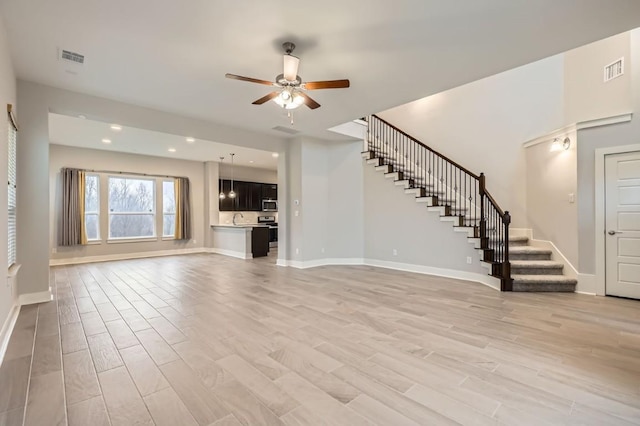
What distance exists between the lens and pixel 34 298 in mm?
3930

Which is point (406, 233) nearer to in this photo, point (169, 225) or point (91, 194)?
point (169, 225)

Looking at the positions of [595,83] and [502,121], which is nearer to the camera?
[595,83]

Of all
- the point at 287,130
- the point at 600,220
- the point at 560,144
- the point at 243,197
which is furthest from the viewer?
the point at 243,197

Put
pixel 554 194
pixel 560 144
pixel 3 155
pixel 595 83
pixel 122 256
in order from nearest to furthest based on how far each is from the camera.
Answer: pixel 3 155
pixel 595 83
pixel 560 144
pixel 554 194
pixel 122 256

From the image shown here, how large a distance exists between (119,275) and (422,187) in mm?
6447

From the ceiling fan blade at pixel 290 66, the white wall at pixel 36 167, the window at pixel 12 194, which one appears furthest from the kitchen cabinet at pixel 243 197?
the ceiling fan blade at pixel 290 66

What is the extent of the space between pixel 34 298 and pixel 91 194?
15.6 feet

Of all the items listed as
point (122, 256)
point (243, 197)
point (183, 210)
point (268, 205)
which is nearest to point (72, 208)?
point (122, 256)

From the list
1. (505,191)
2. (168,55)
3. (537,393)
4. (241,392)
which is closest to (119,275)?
(168,55)

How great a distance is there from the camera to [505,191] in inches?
241

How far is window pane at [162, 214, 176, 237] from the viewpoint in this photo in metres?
9.02

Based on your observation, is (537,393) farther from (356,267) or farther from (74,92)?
(74,92)

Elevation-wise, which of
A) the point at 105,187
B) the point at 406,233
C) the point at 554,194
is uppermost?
the point at 105,187

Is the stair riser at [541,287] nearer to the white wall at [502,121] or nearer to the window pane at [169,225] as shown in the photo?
the white wall at [502,121]
